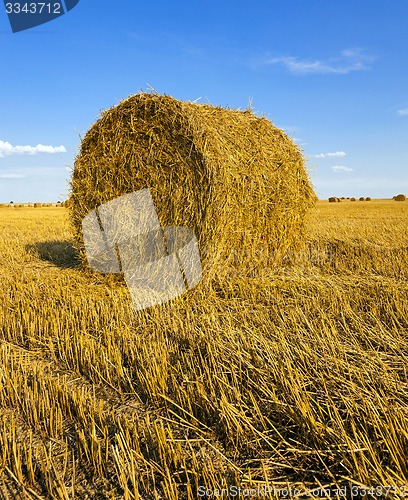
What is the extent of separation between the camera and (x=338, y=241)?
8289 millimetres

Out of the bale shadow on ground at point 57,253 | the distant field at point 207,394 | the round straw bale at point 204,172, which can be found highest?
the round straw bale at point 204,172

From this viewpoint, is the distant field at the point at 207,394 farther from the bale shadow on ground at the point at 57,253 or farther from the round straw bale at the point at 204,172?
the bale shadow on ground at the point at 57,253

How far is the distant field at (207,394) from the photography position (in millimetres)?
1940

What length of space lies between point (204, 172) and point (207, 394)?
2976 mm

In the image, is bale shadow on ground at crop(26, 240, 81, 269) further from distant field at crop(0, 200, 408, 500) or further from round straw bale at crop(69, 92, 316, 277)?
distant field at crop(0, 200, 408, 500)

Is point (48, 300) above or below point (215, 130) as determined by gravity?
below

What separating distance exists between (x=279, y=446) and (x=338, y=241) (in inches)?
261

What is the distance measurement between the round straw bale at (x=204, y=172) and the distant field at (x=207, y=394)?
912mm

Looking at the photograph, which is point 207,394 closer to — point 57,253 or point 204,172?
point 204,172

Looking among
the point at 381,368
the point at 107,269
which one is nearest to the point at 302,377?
the point at 381,368

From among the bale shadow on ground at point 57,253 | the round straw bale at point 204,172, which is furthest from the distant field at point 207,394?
the bale shadow on ground at point 57,253

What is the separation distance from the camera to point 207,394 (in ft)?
8.55

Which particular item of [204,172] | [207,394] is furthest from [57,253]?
[207,394]

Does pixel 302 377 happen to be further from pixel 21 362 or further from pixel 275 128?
pixel 275 128
